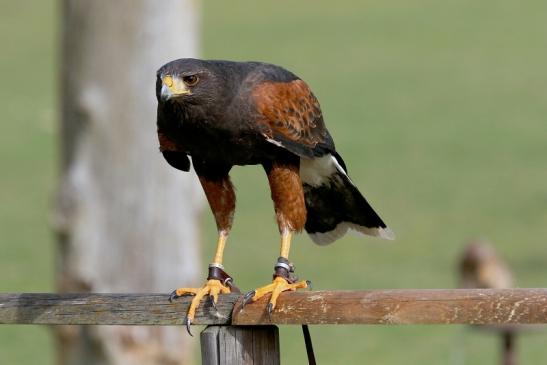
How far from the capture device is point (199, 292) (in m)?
4.27

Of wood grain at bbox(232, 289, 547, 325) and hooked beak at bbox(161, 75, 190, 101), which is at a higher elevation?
hooked beak at bbox(161, 75, 190, 101)

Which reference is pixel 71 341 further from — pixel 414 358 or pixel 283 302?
pixel 283 302

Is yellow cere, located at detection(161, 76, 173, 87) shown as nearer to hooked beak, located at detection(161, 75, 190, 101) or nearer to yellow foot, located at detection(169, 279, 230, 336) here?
hooked beak, located at detection(161, 75, 190, 101)

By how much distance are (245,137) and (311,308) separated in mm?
1024

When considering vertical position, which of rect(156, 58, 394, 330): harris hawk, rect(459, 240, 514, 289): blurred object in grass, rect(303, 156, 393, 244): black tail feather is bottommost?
rect(459, 240, 514, 289): blurred object in grass

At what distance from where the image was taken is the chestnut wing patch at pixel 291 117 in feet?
15.5

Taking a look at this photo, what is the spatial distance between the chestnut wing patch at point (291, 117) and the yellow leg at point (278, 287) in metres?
0.35

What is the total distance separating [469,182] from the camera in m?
19.0

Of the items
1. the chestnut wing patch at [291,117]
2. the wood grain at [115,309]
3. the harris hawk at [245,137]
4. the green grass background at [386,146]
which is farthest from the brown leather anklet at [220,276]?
the green grass background at [386,146]

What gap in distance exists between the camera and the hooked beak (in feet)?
14.6

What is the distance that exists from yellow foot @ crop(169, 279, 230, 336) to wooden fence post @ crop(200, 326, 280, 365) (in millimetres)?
107

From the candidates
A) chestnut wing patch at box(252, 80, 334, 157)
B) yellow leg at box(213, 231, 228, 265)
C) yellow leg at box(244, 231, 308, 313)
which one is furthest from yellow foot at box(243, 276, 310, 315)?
chestnut wing patch at box(252, 80, 334, 157)

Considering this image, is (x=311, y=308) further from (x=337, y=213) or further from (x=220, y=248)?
(x=337, y=213)

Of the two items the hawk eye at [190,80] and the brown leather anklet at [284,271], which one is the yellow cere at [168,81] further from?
the brown leather anklet at [284,271]
